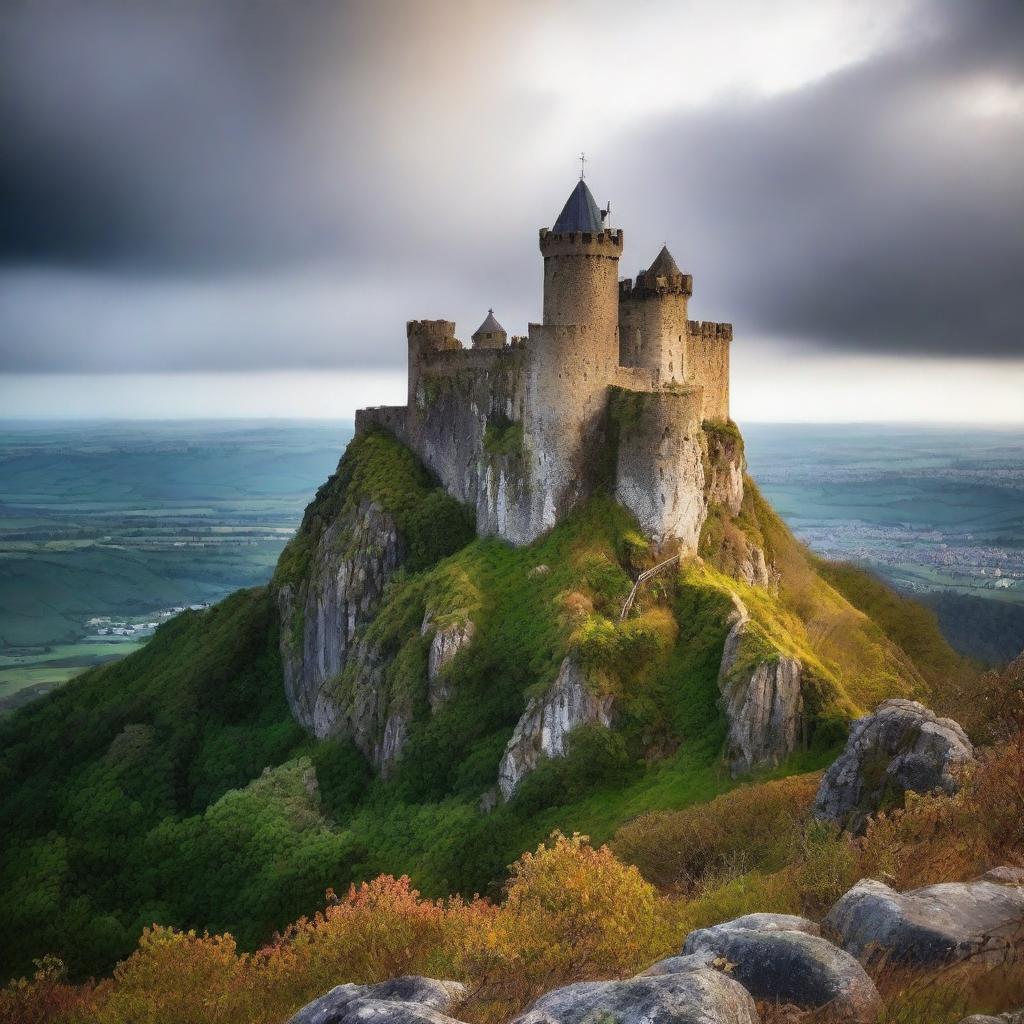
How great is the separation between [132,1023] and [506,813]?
68.9ft

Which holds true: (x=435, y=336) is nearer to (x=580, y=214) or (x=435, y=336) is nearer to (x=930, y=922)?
(x=580, y=214)

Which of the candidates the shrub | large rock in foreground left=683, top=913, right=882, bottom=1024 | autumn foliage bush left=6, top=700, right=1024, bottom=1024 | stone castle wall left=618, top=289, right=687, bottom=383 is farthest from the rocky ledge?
stone castle wall left=618, top=289, right=687, bottom=383

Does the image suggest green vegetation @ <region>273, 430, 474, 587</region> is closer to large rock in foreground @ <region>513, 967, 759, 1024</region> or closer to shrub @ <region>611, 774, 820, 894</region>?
shrub @ <region>611, 774, 820, 894</region>

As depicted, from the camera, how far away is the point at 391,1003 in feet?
57.7

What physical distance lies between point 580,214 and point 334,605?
2797 cm

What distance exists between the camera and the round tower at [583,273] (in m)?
53.4

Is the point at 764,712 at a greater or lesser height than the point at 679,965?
lesser

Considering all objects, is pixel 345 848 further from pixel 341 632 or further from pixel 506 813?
pixel 341 632

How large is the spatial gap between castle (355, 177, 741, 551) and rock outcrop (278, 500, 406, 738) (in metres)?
8.45

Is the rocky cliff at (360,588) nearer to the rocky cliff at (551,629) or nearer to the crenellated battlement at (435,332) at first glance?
the rocky cliff at (551,629)

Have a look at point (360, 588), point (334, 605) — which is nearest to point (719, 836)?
point (360, 588)

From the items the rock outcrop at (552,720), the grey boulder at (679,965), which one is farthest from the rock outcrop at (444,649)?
the grey boulder at (679,965)

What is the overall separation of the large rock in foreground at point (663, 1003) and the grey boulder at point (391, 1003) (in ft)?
6.61

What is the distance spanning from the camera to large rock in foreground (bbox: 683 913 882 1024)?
15.2m
